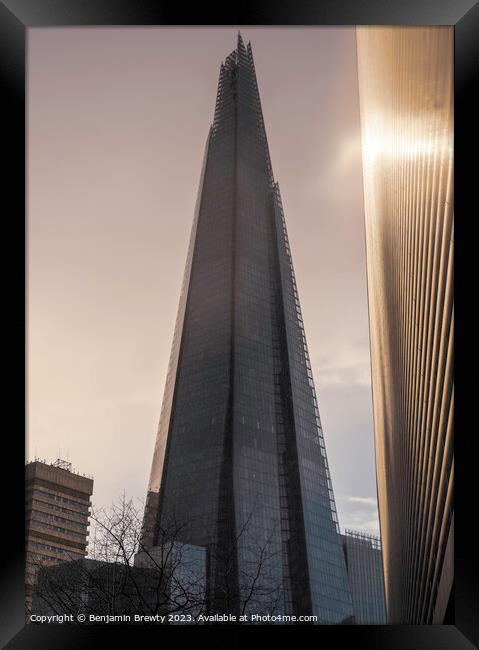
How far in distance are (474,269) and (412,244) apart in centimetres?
1405

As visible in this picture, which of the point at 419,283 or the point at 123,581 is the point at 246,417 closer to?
the point at 123,581

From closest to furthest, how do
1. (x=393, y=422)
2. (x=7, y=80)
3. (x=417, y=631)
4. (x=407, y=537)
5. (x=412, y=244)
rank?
(x=417, y=631) → (x=7, y=80) → (x=412, y=244) → (x=407, y=537) → (x=393, y=422)

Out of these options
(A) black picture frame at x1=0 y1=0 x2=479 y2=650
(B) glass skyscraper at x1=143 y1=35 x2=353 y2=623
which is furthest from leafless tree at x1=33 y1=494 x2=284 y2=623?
(B) glass skyscraper at x1=143 y1=35 x2=353 y2=623

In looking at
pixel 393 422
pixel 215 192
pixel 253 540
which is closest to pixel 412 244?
pixel 393 422

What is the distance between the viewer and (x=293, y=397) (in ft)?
430

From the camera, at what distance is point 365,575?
11506 centimetres

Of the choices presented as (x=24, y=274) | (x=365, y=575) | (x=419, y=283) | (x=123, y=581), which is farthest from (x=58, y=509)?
(x=24, y=274)

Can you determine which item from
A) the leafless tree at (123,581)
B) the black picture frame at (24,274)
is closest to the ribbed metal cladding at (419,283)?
the black picture frame at (24,274)

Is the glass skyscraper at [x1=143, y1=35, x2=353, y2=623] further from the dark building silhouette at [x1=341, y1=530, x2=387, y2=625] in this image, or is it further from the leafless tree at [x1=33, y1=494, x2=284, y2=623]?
the leafless tree at [x1=33, y1=494, x2=284, y2=623]

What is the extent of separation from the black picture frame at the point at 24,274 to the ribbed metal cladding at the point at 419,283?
58 cm

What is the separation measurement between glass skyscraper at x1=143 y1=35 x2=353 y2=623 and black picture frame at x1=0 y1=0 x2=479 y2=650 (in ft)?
287

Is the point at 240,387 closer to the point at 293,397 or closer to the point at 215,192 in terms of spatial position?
the point at 293,397

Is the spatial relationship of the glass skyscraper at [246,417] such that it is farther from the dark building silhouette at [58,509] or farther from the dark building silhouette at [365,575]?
the dark building silhouette at [58,509]

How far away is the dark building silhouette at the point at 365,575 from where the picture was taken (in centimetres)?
11375
